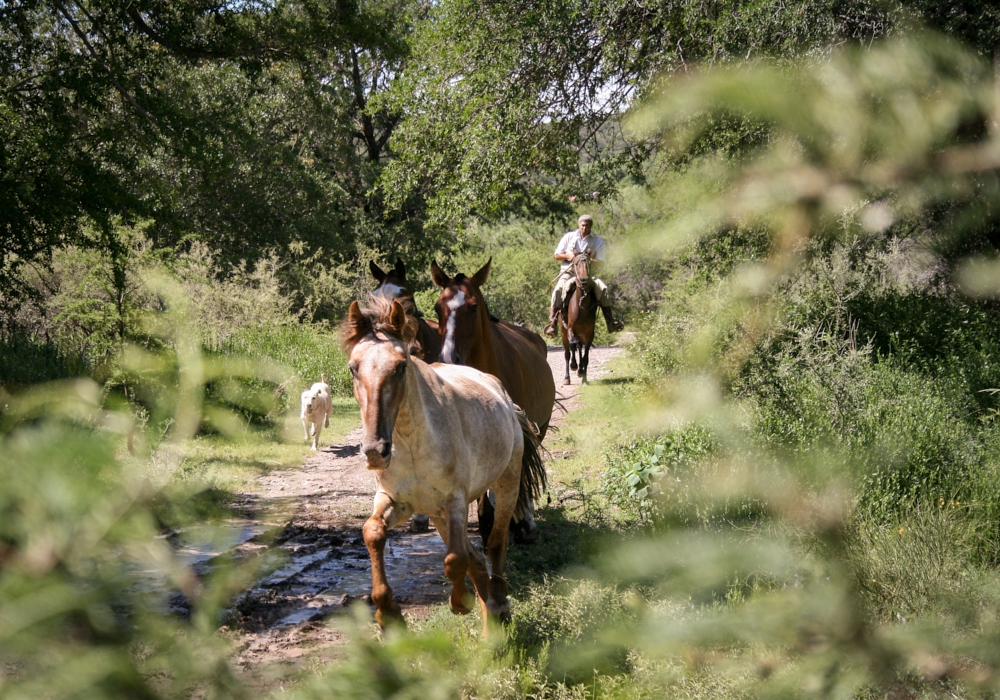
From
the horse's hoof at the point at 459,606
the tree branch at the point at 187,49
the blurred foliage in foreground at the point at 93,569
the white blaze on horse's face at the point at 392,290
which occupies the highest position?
the tree branch at the point at 187,49

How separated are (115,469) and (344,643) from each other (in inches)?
12.5

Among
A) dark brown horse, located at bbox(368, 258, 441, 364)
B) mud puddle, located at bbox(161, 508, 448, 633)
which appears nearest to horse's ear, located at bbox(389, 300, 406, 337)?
mud puddle, located at bbox(161, 508, 448, 633)

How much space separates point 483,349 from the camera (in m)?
6.82

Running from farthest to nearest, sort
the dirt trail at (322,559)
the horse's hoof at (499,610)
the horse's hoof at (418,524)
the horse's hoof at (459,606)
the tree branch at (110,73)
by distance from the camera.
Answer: the horse's hoof at (418,524) → the tree branch at (110,73) → the dirt trail at (322,559) → the horse's hoof at (499,610) → the horse's hoof at (459,606)

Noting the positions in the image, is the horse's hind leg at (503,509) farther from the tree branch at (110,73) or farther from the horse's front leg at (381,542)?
the tree branch at (110,73)

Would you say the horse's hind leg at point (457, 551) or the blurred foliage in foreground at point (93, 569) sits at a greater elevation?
the blurred foliage in foreground at point (93, 569)

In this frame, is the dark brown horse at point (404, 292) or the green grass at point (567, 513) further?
the dark brown horse at point (404, 292)

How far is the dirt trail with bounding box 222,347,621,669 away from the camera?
4852 mm

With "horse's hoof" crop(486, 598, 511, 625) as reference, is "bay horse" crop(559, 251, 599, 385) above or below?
above

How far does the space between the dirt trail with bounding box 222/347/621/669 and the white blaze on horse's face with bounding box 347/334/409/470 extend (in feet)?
1.87

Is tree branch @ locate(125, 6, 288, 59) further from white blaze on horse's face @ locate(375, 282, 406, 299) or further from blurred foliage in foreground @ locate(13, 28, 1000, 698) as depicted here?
blurred foliage in foreground @ locate(13, 28, 1000, 698)

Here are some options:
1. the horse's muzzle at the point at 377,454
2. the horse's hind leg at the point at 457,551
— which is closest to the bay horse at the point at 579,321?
the horse's hind leg at the point at 457,551

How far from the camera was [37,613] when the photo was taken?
0.73 meters

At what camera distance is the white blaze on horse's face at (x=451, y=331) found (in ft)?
21.1
